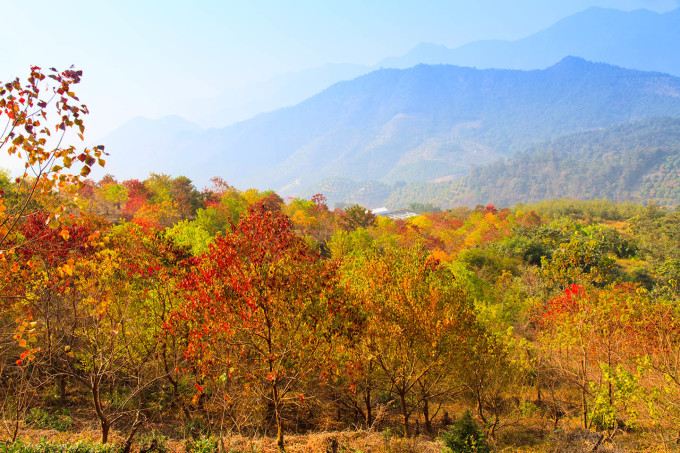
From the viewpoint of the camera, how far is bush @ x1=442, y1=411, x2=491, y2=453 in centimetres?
1005

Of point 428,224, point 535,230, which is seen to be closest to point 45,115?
point 535,230

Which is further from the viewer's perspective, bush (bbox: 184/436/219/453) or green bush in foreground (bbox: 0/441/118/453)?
bush (bbox: 184/436/219/453)

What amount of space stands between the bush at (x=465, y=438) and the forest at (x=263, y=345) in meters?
0.05

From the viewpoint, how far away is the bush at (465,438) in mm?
10048

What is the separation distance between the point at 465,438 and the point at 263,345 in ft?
20.5

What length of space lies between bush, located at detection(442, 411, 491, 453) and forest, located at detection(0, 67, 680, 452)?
51 mm

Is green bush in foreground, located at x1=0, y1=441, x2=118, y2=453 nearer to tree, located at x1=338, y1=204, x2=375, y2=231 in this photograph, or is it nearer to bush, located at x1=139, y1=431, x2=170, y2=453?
bush, located at x1=139, y1=431, x2=170, y2=453

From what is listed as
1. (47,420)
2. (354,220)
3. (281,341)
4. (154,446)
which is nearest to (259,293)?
(281,341)

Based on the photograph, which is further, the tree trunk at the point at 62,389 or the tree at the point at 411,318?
the tree trunk at the point at 62,389

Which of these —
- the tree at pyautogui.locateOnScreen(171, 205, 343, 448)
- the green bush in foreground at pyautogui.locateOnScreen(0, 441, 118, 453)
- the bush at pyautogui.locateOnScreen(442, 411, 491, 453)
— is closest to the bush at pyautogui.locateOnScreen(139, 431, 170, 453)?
the green bush in foreground at pyautogui.locateOnScreen(0, 441, 118, 453)

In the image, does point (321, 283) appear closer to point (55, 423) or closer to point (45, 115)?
point (45, 115)

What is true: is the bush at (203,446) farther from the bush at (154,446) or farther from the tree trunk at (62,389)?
the tree trunk at (62,389)

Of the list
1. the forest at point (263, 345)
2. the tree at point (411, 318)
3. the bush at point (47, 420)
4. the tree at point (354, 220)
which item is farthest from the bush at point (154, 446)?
the tree at point (354, 220)

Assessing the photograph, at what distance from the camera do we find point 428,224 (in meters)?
78.4
